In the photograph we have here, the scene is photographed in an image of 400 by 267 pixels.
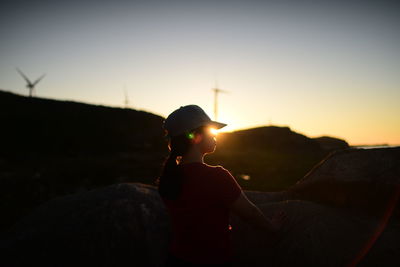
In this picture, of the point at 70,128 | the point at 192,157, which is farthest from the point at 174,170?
the point at 70,128

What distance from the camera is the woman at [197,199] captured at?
8.79 feet

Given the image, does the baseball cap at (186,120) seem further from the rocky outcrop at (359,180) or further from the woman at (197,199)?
the rocky outcrop at (359,180)

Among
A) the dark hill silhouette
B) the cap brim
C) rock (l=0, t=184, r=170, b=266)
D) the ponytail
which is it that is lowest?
the dark hill silhouette

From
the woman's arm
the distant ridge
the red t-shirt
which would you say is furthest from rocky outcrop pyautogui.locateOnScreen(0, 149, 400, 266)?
the distant ridge

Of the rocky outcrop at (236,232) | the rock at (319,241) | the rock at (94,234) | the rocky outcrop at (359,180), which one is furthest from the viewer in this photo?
the rock at (94,234)

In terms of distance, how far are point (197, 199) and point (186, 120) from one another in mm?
806

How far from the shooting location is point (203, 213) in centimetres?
274

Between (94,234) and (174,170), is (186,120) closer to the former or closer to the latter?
(174,170)

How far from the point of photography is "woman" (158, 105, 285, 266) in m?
2.68

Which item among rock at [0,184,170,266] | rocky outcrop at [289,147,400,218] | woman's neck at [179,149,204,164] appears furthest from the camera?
rock at [0,184,170,266]

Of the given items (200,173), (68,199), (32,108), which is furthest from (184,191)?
(32,108)

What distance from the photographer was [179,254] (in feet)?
9.29

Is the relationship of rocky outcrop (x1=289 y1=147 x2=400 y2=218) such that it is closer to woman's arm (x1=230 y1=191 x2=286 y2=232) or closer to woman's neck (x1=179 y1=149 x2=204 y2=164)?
woman's arm (x1=230 y1=191 x2=286 y2=232)

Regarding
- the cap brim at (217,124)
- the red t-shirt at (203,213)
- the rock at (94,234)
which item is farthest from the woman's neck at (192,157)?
the rock at (94,234)
